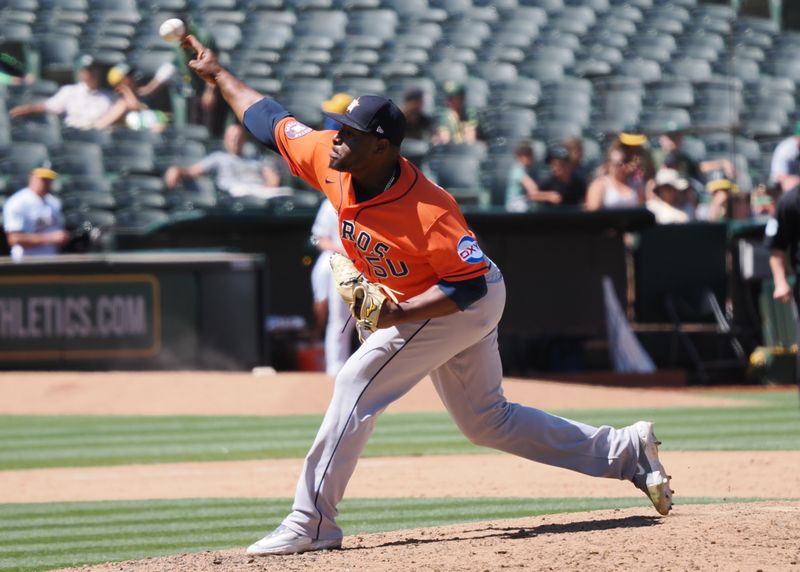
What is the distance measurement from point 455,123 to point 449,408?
37.3 ft

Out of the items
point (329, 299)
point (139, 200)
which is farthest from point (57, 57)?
point (329, 299)

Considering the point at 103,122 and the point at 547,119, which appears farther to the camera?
the point at 547,119

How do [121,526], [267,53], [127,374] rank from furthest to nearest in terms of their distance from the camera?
[267,53]
[127,374]
[121,526]

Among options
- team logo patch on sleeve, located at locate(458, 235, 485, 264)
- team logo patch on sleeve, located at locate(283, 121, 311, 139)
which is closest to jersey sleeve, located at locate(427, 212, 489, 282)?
team logo patch on sleeve, located at locate(458, 235, 485, 264)

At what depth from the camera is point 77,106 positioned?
611 inches

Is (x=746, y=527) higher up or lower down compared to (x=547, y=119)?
higher up

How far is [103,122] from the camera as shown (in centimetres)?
→ 1552

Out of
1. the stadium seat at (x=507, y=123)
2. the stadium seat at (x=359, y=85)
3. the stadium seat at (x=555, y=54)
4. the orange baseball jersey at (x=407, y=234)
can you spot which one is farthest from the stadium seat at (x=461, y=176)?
the orange baseball jersey at (x=407, y=234)

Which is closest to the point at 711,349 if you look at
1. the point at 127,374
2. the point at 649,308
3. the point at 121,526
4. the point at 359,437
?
the point at 649,308

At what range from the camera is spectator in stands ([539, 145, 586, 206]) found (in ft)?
47.4

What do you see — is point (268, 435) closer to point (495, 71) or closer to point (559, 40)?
point (495, 71)

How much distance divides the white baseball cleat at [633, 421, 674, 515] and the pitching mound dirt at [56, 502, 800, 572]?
73 millimetres

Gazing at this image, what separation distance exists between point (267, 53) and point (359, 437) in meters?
13.5

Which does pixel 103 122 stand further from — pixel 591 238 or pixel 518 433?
pixel 518 433
